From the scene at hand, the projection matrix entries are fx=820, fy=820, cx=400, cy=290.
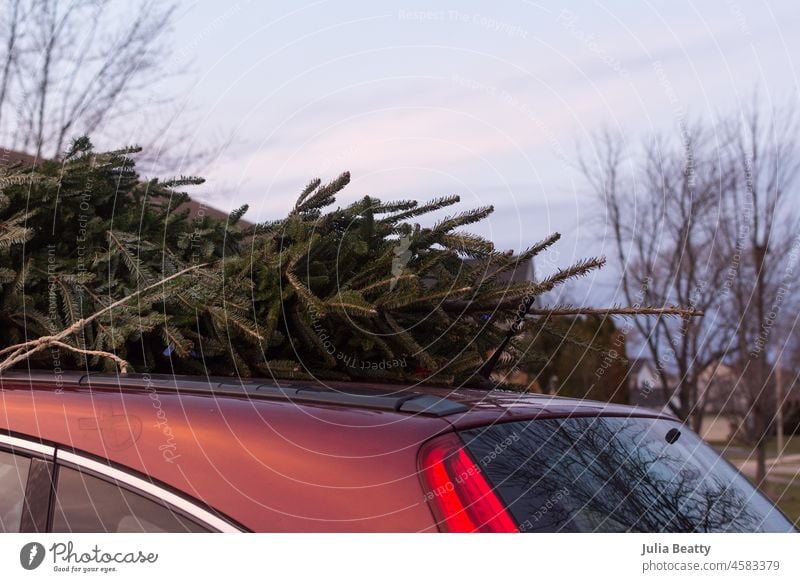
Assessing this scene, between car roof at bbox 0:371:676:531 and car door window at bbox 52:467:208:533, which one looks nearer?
car roof at bbox 0:371:676:531

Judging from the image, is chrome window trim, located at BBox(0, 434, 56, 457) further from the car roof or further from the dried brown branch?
the dried brown branch

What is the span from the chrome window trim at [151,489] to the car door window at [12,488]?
170 mm

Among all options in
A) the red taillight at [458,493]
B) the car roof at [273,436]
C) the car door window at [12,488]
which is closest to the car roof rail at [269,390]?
the car roof at [273,436]

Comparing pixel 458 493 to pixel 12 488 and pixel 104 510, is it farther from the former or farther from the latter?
pixel 12 488

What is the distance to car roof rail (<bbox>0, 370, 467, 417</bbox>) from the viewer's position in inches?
81.9

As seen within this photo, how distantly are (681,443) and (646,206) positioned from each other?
19.8 feet

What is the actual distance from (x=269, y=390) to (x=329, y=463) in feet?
1.36

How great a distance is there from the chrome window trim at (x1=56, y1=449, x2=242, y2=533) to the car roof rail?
27 cm

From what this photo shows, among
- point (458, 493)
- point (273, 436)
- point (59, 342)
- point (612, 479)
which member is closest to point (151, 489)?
point (273, 436)

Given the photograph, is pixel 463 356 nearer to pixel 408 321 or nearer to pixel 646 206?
pixel 408 321

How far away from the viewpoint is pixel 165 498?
6.70 feet

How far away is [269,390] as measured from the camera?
227 centimetres

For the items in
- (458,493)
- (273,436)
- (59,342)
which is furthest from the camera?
(59,342)

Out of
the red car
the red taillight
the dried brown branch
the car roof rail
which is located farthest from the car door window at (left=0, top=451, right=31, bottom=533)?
the red taillight
